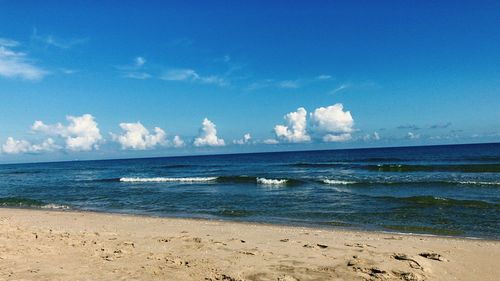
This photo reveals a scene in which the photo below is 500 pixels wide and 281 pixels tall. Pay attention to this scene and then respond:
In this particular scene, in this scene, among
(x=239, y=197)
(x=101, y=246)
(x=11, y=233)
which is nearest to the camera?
(x=101, y=246)

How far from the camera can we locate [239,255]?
8.38m

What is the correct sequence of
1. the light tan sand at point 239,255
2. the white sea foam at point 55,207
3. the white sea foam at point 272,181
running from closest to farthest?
the light tan sand at point 239,255 < the white sea foam at point 55,207 < the white sea foam at point 272,181

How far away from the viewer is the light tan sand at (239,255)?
697cm

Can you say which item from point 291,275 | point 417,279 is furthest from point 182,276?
point 417,279

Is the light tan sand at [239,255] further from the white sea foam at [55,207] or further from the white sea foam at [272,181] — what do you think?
the white sea foam at [272,181]

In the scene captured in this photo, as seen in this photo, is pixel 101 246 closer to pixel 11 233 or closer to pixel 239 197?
pixel 11 233

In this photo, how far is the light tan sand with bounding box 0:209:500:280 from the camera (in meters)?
6.97

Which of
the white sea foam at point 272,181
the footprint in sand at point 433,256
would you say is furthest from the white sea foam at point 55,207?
the footprint in sand at point 433,256

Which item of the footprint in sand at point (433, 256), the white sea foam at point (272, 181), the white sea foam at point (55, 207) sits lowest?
the white sea foam at point (55, 207)

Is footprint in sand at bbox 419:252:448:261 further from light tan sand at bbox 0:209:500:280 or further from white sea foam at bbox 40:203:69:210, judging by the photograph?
white sea foam at bbox 40:203:69:210

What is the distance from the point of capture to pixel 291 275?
6887 mm

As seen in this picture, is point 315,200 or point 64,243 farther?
point 315,200

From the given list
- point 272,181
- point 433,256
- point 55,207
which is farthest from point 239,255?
point 272,181

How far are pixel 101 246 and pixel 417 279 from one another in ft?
23.5
